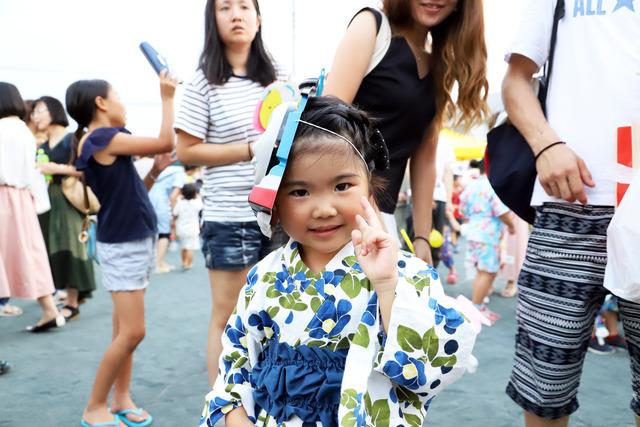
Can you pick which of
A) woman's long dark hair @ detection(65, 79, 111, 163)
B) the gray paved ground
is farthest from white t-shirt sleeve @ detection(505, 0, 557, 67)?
woman's long dark hair @ detection(65, 79, 111, 163)

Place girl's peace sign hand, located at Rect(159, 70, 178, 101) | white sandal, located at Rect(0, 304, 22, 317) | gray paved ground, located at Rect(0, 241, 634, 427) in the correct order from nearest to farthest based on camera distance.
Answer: girl's peace sign hand, located at Rect(159, 70, 178, 101) < gray paved ground, located at Rect(0, 241, 634, 427) < white sandal, located at Rect(0, 304, 22, 317)

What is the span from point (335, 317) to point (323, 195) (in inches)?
10.8

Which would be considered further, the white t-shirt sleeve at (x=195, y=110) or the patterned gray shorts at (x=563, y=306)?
the white t-shirt sleeve at (x=195, y=110)

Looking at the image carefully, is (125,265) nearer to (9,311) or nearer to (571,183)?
(571,183)

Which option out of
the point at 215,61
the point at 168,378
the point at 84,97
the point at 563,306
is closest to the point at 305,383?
the point at 563,306

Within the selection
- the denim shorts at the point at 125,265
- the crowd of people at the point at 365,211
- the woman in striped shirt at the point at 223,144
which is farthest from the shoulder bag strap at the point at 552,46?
the denim shorts at the point at 125,265

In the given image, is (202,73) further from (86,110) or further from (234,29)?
(86,110)

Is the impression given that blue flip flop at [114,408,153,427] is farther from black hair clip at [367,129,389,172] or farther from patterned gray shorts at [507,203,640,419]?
black hair clip at [367,129,389,172]

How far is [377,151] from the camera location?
141cm

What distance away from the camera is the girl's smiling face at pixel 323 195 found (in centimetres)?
124

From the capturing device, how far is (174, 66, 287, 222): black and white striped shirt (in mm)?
2260

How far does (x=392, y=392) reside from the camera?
1189 millimetres

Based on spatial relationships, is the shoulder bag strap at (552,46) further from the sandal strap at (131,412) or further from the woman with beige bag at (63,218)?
the woman with beige bag at (63,218)

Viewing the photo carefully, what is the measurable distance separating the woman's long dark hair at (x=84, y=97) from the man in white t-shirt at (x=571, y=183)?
2039 millimetres
